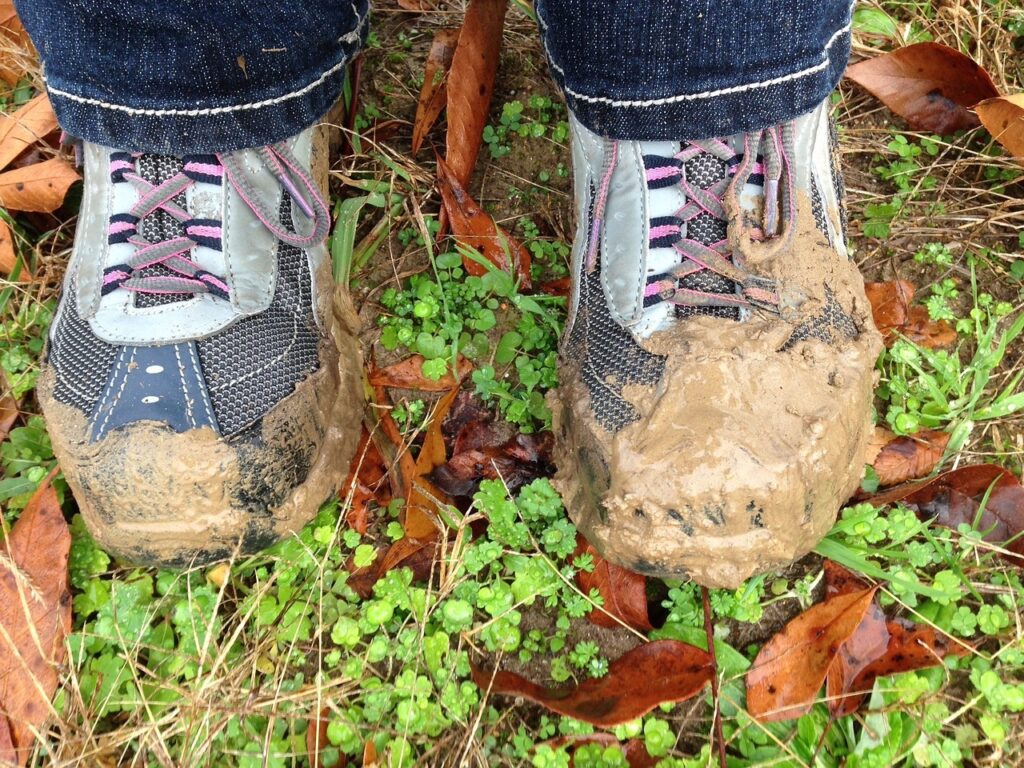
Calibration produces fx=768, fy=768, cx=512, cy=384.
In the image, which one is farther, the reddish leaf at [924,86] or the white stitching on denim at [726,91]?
the reddish leaf at [924,86]

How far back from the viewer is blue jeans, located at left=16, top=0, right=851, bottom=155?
128 cm

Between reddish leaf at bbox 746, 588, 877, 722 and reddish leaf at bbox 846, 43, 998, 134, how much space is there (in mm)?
1281

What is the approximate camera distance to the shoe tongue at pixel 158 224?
1.52 m

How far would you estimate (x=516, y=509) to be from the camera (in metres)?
1.67

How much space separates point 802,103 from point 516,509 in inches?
38.4

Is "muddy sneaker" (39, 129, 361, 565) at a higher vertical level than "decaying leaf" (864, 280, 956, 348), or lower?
higher

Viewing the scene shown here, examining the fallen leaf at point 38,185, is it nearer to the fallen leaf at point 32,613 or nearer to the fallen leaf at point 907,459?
the fallen leaf at point 32,613

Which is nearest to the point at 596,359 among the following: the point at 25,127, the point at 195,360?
the point at 195,360

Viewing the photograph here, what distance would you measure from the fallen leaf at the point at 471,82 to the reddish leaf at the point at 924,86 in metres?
0.95

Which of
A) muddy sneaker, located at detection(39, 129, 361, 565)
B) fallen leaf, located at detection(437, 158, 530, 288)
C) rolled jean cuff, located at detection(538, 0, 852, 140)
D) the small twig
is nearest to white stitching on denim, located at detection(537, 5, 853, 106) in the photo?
rolled jean cuff, located at detection(538, 0, 852, 140)

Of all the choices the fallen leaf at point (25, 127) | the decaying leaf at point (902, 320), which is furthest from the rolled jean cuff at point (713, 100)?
the fallen leaf at point (25, 127)

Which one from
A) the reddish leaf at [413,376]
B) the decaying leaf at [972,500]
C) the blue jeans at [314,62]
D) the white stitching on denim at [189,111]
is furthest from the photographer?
the reddish leaf at [413,376]

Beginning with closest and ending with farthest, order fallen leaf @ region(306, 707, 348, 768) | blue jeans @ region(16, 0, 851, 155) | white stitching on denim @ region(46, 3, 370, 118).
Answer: blue jeans @ region(16, 0, 851, 155)
white stitching on denim @ region(46, 3, 370, 118)
fallen leaf @ region(306, 707, 348, 768)

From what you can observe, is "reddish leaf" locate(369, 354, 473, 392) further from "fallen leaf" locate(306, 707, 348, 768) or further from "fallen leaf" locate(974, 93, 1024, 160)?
"fallen leaf" locate(974, 93, 1024, 160)
